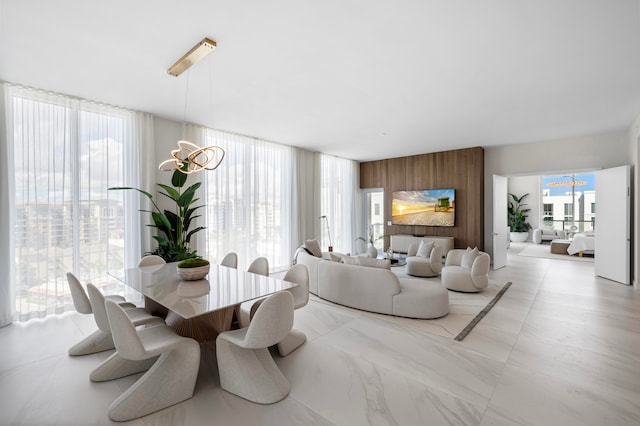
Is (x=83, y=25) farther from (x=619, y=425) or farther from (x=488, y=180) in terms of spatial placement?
(x=488, y=180)

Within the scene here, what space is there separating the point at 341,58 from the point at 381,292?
2.75 metres

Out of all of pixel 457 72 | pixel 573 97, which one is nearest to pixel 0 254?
pixel 457 72

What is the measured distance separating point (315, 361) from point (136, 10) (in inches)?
125

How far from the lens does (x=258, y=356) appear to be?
7.52ft

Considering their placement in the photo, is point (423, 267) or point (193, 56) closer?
point (193, 56)

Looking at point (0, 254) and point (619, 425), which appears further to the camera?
point (0, 254)

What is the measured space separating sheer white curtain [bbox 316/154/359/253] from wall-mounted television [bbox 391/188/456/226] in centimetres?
126

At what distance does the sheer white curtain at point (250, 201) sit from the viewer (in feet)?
17.6

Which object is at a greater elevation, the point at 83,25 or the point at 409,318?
the point at 83,25

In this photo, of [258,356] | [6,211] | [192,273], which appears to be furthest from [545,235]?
[6,211]

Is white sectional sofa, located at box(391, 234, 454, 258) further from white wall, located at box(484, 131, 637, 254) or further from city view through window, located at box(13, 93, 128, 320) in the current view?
city view through window, located at box(13, 93, 128, 320)

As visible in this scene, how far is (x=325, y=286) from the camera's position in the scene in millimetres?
4266

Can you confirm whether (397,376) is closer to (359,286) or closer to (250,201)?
(359,286)

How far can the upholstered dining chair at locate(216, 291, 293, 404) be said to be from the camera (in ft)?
6.34
